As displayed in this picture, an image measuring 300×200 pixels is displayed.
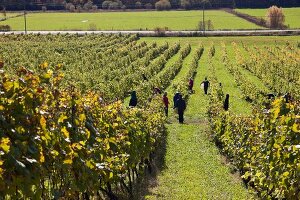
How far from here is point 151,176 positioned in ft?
46.4

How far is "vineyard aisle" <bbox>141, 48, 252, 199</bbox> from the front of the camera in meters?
12.4

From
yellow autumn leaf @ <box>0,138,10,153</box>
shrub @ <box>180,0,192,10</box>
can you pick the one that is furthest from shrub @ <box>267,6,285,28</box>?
yellow autumn leaf @ <box>0,138,10,153</box>

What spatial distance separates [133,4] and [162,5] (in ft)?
31.9

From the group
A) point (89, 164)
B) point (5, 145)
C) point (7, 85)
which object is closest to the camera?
point (5, 145)


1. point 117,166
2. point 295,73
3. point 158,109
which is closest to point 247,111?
point 158,109

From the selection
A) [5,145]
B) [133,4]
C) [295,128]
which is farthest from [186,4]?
[5,145]

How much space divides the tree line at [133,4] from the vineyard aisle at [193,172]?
340 feet

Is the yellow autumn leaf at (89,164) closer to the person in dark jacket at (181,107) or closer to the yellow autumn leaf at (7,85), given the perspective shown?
the yellow autumn leaf at (7,85)

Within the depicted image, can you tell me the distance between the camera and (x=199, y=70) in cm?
4009

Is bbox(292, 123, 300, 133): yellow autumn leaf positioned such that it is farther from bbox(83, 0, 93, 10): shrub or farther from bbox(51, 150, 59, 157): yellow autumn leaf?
bbox(83, 0, 93, 10): shrub

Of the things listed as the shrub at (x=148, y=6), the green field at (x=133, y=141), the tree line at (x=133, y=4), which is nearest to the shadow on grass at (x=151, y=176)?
the green field at (x=133, y=141)

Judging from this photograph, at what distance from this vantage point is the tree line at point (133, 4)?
4705 inches

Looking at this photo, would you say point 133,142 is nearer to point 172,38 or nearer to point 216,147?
point 216,147

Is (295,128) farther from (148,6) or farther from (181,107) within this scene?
(148,6)
